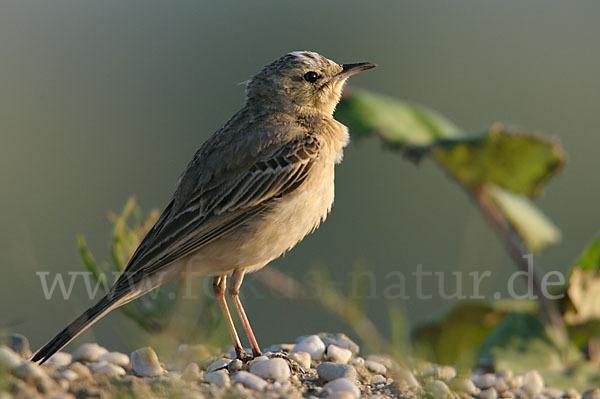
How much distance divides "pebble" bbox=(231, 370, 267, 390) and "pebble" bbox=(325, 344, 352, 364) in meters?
1.04

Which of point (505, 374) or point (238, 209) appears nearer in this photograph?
point (238, 209)

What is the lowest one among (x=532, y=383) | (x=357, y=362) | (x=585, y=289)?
(x=532, y=383)

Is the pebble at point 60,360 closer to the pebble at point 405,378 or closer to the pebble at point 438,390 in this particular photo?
the pebble at point 405,378

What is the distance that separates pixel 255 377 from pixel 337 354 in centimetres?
116

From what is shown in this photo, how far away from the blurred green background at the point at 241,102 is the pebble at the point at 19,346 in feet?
23.6

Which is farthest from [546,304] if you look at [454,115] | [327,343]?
[454,115]

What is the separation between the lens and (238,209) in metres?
Answer: 6.62

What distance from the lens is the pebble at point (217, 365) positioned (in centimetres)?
598

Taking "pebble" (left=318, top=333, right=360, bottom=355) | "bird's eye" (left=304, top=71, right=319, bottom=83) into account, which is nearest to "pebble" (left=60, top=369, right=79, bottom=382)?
"pebble" (left=318, top=333, right=360, bottom=355)

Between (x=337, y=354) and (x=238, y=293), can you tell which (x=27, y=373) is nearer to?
(x=238, y=293)

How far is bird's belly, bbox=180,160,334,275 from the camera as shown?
654cm

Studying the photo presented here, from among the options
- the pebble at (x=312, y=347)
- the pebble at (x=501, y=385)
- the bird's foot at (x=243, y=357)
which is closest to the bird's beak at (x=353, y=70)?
the pebble at (x=312, y=347)

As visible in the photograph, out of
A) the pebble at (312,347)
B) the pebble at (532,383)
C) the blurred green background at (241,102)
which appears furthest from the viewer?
the blurred green background at (241,102)

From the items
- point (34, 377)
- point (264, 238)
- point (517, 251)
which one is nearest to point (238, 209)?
point (264, 238)
